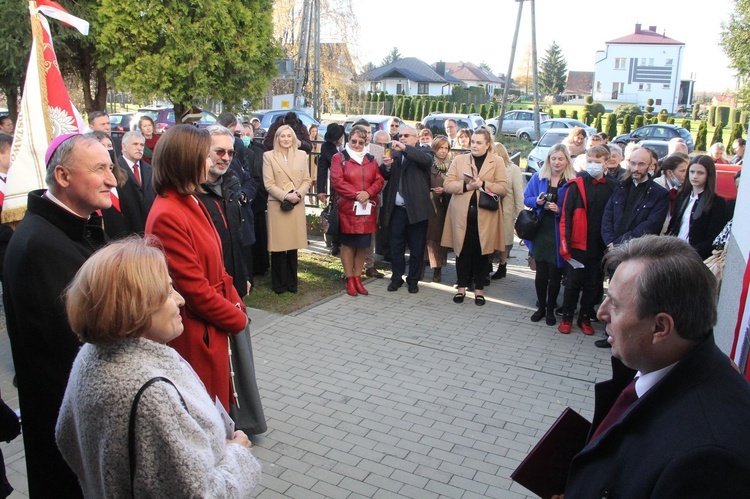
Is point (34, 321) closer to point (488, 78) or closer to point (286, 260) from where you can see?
point (286, 260)

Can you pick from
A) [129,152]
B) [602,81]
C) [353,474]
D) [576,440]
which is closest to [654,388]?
[576,440]

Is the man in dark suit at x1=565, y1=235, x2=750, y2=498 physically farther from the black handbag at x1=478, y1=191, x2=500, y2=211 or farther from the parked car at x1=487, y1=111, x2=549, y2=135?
the parked car at x1=487, y1=111, x2=549, y2=135

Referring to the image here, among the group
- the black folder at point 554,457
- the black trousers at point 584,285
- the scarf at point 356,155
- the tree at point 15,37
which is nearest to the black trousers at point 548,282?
the black trousers at point 584,285

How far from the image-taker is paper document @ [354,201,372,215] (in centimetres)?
773

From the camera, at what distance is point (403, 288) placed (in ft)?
27.3

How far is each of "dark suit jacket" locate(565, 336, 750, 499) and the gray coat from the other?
3.72 ft

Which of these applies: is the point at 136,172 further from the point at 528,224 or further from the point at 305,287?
the point at 528,224

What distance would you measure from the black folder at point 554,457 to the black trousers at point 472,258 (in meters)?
5.31

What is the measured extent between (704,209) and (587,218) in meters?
1.20

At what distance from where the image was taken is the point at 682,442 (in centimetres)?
156

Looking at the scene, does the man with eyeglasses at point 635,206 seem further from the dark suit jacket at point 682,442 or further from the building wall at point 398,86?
the building wall at point 398,86

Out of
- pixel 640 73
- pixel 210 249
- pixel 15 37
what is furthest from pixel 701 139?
pixel 640 73

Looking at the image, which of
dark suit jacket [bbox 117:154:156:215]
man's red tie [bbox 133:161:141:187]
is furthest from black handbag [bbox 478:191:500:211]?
man's red tie [bbox 133:161:141:187]

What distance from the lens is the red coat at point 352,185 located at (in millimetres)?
7719
